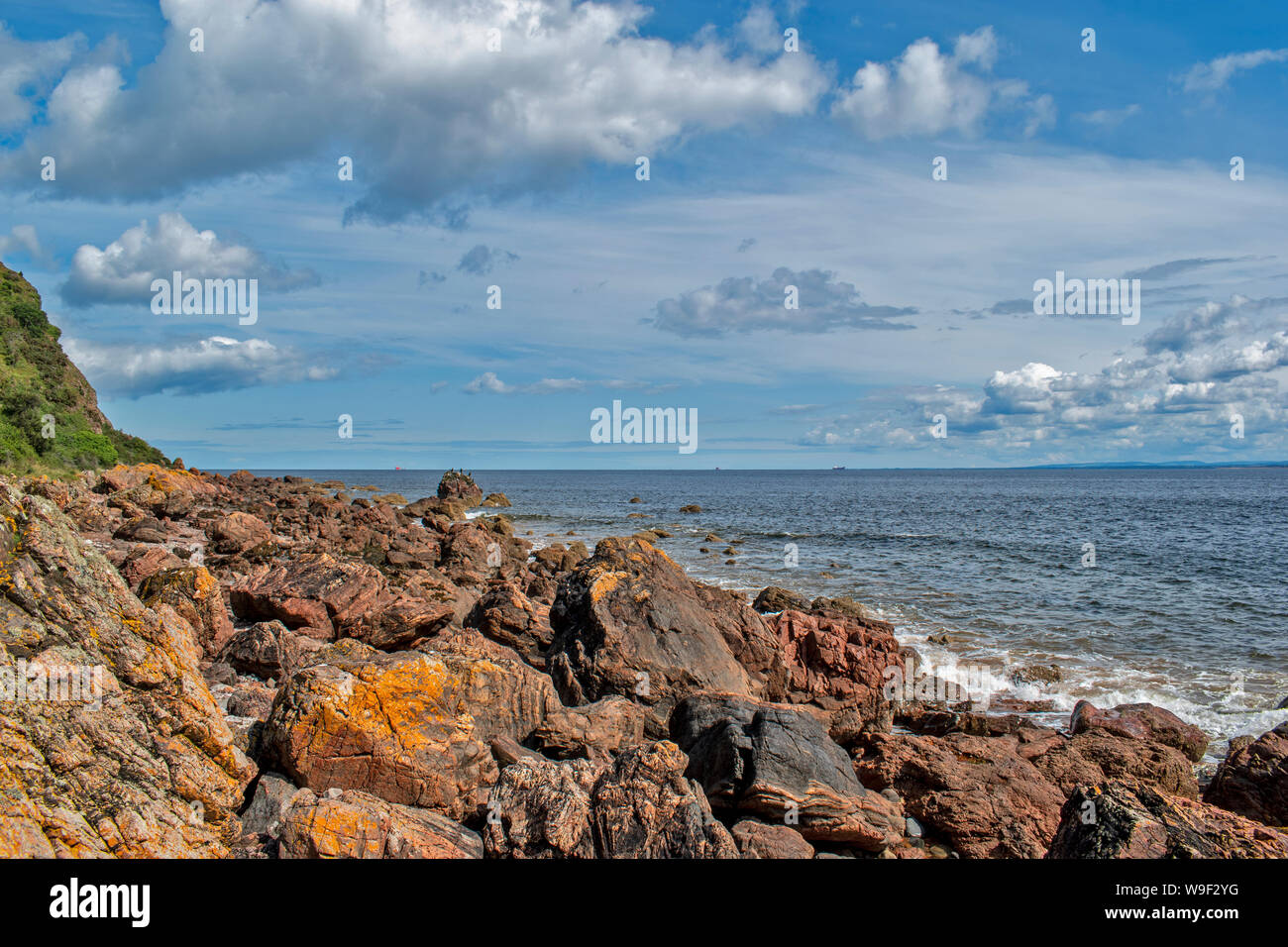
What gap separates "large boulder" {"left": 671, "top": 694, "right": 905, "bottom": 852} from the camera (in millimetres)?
8914

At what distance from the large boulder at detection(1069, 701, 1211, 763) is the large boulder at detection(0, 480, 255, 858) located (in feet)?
50.4

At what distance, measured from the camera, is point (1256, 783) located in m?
12.0

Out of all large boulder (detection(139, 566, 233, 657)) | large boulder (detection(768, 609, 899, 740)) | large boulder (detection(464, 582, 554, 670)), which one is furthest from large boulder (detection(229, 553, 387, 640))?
large boulder (detection(768, 609, 899, 740))

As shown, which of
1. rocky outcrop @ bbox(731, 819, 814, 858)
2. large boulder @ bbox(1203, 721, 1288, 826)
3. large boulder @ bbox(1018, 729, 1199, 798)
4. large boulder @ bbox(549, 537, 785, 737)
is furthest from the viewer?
large boulder @ bbox(549, 537, 785, 737)

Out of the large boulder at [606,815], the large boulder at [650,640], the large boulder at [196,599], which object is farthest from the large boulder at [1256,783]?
the large boulder at [196,599]

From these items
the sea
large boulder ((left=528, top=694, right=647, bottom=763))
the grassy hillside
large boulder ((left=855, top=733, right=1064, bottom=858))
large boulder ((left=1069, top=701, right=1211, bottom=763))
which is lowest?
the sea

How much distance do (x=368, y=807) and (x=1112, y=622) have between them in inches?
1182

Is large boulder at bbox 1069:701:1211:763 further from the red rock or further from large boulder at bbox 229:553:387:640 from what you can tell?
the red rock

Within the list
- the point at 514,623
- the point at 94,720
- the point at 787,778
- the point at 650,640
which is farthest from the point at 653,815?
the point at 514,623

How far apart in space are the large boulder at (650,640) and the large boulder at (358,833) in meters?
5.13

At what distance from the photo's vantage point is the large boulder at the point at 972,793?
10.4 metres
